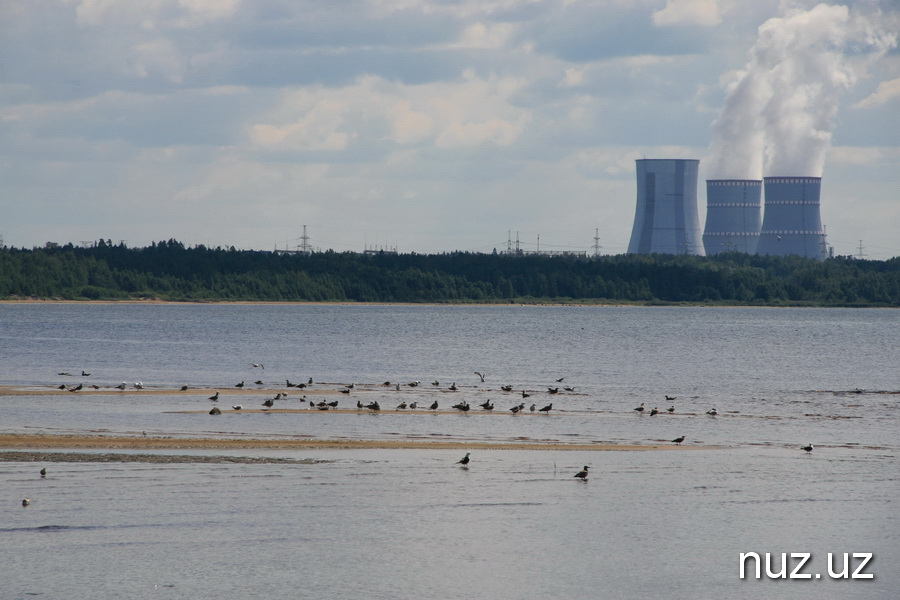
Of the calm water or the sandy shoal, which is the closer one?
the calm water

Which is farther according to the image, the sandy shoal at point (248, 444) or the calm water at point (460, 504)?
the sandy shoal at point (248, 444)

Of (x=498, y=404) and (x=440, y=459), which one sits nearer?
(x=440, y=459)

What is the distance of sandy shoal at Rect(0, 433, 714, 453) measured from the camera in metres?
33.1

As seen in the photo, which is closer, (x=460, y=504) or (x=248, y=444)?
(x=460, y=504)

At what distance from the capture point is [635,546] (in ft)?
74.5

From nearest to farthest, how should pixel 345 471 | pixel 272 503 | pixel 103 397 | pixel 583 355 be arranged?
pixel 272 503
pixel 345 471
pixel 103 397
pixel 583 355

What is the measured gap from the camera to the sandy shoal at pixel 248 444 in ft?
109

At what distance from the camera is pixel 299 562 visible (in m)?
21.1

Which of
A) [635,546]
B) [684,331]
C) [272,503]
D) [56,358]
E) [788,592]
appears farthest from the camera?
[684,331]

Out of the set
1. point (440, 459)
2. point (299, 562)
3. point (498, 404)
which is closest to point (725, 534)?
point (299, 562)

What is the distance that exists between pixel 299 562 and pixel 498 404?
30632 millimetres

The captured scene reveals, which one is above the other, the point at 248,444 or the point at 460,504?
the point at 248,444

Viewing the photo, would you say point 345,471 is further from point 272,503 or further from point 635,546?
point 635,546

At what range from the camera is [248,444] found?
3453 cm
